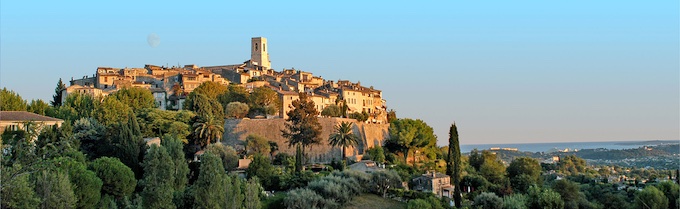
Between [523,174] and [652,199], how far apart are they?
1085 cm

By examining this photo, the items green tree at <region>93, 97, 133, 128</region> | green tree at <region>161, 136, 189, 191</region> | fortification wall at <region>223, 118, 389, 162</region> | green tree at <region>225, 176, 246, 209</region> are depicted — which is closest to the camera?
green tree at <region>225, 176, 246, 209</region>

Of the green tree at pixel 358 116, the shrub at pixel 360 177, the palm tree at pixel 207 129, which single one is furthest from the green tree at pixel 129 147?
the green tree at pixel 358 116

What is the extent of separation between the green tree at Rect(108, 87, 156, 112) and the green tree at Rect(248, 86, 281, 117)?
28.1ft

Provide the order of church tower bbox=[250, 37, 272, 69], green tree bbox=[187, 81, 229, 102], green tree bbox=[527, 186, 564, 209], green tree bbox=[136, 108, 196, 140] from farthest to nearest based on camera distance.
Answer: church tower bbox=[250, 37, 272, 69] → green tree bbox=[187, 81, 229, 102] → green tree bbox=[136, 108, 196, 140] → green tree bbox=[527, 186, 564, 209]

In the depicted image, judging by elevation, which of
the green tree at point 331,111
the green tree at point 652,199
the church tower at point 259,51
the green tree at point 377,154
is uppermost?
the church tower at point 259,51

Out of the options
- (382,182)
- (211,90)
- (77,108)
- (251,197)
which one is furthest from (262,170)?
(211,90)

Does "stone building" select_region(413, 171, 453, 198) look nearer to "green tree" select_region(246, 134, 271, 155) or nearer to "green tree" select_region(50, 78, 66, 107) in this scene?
"green tree" select_region(246, 134, 271, 155)

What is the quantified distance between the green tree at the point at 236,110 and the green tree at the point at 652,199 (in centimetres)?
3085

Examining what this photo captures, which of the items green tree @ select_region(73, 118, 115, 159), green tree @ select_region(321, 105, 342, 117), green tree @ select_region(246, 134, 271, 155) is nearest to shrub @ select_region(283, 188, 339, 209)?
green tree @ select_region(73, 118, 115, 159)

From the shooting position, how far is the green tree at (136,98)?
53594mm

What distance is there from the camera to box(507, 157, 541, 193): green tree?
1962 inches

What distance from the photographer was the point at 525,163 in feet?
179

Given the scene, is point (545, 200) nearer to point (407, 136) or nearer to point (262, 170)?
point (407, 136)

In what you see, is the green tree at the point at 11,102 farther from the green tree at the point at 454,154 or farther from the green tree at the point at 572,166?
the green tree at the point at 572,166
